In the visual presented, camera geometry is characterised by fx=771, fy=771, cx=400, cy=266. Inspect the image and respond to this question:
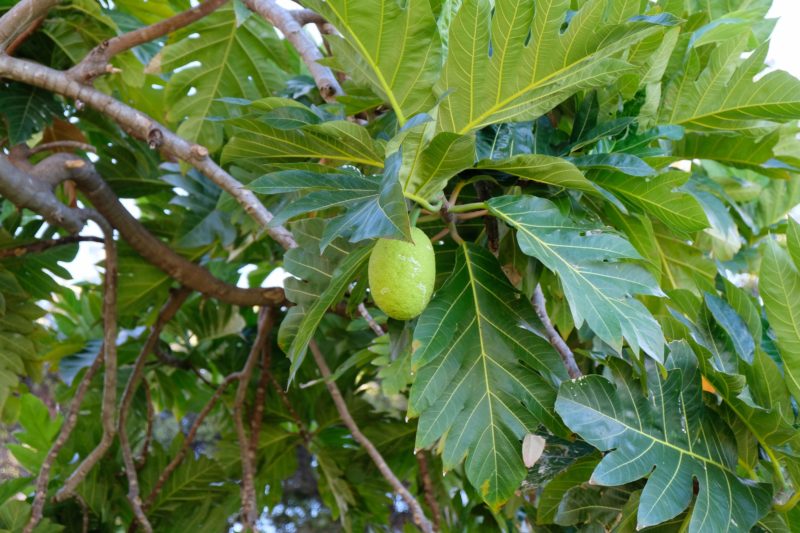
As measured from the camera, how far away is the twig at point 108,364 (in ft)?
5.66

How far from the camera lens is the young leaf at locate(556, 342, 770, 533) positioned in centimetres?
98

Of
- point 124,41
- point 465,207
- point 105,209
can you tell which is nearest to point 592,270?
point 465,207

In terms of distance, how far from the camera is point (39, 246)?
1.87 meters

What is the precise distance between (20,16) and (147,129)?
360 millimetres

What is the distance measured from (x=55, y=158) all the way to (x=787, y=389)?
1474 millimetres

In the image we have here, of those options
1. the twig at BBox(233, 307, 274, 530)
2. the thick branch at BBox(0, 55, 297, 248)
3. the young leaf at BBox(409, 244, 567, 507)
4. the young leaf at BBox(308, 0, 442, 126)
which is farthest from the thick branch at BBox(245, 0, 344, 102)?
the twig at BBox(233, 307, 274, 530)

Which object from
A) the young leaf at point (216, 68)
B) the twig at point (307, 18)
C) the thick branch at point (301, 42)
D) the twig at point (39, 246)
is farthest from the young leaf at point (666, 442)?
the twig at point (39, 246)

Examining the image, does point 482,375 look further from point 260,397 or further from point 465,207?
point 260,397

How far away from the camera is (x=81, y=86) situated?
1.57 metres

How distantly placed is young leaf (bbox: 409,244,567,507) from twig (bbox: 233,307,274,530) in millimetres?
829

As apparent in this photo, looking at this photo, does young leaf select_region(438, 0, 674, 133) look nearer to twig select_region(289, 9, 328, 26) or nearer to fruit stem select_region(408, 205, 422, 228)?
fruit stem select_region(408, 205, 422, 228)

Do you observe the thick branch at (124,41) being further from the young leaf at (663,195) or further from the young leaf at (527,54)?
the young leaf at (663,195)

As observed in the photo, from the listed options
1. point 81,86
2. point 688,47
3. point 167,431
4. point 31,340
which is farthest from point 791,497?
point 167,431

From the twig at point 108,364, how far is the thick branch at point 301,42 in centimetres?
63
